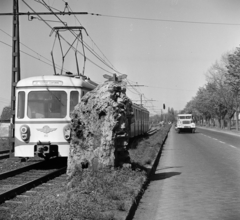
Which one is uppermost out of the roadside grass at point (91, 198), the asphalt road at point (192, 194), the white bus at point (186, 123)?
the white bus at point (186, 123)

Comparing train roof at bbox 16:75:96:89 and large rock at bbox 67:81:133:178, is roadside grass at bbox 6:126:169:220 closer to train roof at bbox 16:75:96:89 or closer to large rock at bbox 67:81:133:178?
large rock at bbox 67:81:133:178

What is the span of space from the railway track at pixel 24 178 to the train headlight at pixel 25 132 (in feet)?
3.21

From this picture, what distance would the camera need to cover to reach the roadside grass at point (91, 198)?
504 centimetres

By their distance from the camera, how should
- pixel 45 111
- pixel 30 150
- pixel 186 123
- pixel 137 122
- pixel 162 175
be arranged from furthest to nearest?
pixel 186 123 → pixel 137 122 → pixel 45 111 → pixel 30 150 → pixel 162 175

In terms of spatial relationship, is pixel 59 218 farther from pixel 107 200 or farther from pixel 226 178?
pixel 226 178

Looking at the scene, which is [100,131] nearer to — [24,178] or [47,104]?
[24,178]

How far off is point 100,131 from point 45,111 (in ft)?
12.7

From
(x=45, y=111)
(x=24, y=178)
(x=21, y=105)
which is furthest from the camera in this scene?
(x=21, y=105)

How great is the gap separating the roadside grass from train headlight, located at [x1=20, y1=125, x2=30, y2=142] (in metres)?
4.07

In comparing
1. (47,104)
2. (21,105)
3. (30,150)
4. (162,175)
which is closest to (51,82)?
(47,104)

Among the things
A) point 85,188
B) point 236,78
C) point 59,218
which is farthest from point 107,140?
point 236,78

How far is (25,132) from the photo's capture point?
466 inches

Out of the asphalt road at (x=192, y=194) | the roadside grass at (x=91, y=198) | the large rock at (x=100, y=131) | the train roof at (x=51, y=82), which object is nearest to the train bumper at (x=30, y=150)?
the train roof at (x=51, y=82)

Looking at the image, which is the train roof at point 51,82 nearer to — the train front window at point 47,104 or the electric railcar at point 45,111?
the electric railcar at point 45,111
